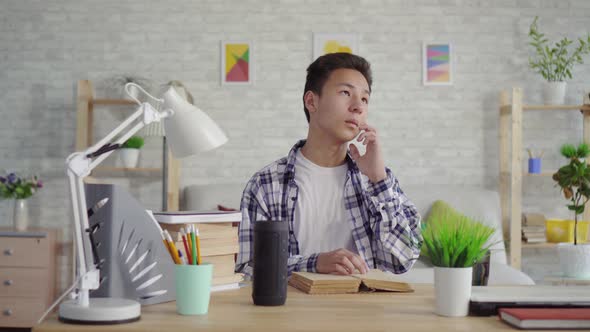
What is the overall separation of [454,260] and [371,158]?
73 centimetres

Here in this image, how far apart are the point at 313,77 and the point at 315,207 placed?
0.48 meters

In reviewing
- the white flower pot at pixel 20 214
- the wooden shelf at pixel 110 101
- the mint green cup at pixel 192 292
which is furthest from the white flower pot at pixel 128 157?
the mint green cup at pixel 192 292

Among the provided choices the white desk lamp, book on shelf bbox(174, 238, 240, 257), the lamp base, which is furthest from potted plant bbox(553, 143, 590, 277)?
the lamp base

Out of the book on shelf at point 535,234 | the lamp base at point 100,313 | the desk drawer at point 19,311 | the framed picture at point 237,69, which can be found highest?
the framed picture at point 237,69

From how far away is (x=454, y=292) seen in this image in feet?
3.50

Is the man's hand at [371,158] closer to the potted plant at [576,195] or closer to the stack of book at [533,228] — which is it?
the potted plant at [576,195]

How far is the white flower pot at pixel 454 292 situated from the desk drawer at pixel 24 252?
3432 millimetres

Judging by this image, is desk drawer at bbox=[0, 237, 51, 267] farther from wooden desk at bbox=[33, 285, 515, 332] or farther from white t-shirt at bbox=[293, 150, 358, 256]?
wooden desk at bbox=[33, 285, 515, 332]

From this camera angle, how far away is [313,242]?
1.98 meters

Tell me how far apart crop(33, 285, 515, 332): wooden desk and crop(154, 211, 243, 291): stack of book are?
0.36ft

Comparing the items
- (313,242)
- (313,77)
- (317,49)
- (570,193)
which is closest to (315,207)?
(313,242)

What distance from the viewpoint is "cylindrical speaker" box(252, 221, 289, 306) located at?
1171 millimetres

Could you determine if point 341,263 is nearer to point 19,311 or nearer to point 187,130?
point 187,130

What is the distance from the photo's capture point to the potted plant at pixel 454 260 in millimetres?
1067
